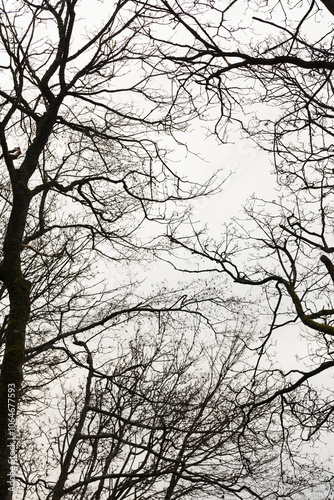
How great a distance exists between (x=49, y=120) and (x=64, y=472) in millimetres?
4489

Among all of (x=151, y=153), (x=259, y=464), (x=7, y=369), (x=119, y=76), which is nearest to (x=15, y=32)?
(x=119, y=76)

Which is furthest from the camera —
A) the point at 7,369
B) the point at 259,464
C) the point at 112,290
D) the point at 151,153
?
the point at 259,464

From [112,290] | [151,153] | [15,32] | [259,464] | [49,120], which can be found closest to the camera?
[15,32]

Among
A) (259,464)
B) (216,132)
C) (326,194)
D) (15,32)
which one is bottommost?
(259,464)

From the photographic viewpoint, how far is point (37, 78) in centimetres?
650

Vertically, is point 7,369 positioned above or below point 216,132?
below

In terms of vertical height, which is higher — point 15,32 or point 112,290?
point 15,32

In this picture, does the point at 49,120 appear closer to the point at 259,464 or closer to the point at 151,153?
the point at 151,153

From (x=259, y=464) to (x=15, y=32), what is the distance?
9.76m

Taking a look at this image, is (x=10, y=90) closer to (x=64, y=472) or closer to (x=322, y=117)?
(x=322, y=117)

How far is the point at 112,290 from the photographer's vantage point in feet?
30.2

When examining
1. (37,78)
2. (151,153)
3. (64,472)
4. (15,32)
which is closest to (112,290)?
(151,153)

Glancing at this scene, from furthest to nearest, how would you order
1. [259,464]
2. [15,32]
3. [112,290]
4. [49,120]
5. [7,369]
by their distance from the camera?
[259,464] < [112,290] < [49,120] < [15,32] < [7,369]

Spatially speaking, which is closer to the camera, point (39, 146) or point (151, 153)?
point (39, 146)
